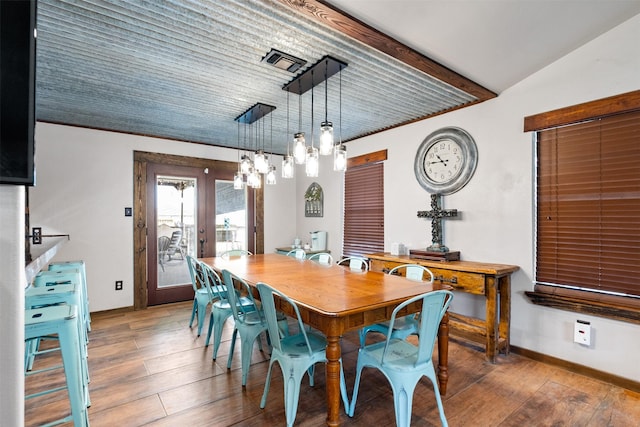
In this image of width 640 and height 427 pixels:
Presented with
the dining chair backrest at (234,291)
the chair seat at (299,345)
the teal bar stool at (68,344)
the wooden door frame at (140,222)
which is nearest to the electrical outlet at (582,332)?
the chair seat at (299,345)

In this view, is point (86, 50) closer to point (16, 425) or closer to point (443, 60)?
point (16, 425)

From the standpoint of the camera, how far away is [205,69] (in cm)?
254

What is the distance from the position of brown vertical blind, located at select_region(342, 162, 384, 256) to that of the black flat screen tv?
3.77m

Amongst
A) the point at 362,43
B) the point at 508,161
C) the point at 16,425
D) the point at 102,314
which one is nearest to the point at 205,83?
the point at 362,43

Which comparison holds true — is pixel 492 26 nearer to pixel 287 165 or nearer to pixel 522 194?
pixel 522 194

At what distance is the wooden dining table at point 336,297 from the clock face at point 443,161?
5.07ft

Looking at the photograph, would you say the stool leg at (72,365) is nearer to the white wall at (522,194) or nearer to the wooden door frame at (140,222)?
the wooden door frame at (140,222)

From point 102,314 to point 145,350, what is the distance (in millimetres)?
1584

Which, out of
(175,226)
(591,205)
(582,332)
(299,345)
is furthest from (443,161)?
(175,226)

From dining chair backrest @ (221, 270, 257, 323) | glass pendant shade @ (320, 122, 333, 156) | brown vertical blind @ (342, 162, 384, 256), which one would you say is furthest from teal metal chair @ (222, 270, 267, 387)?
brown vertical blind @ (342, 162, 384, 256)

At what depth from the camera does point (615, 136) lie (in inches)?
94.9

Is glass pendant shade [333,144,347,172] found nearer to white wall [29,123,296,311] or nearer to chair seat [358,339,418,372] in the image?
chair seat [358,339,418,372]

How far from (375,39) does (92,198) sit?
402 cm

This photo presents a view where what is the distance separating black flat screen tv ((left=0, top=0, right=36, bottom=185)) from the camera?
3.19ft
